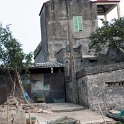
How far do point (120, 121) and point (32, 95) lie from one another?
8381mm

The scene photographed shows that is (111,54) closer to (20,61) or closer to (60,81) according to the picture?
(60,81)

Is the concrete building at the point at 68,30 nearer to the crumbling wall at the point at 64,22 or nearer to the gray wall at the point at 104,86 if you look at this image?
the crumbling wall at the point at 64,22

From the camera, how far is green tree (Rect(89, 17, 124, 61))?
20.6 meters

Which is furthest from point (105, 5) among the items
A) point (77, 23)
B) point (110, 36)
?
point (110, 36)

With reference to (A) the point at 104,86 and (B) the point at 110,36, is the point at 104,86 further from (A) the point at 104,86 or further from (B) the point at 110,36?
(B) the point at 110,36

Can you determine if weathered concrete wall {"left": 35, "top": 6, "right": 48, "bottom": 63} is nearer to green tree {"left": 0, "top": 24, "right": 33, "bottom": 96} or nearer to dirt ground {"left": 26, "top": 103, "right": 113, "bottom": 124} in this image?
green tree {"left": 0, "top": 24, "right": 33, "bottom": 96}

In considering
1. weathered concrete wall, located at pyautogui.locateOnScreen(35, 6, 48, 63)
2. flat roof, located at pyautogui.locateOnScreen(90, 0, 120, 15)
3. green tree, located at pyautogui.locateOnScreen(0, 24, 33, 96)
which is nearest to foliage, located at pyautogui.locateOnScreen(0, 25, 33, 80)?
green tree, located at pyautogui.locateOnScreen(0, 24, 33, 96)

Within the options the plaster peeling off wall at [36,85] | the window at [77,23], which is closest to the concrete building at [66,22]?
the window at [77,23]

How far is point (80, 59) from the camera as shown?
74.8 ft

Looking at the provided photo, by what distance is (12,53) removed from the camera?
1880 centimetres

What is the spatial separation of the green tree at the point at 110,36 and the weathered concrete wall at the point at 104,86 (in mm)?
4011

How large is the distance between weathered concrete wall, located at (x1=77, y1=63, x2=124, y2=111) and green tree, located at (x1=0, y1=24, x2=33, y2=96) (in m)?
4.03

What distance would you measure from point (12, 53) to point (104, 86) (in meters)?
6.11

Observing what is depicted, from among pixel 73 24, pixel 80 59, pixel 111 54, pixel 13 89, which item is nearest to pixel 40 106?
pixel 13 89
